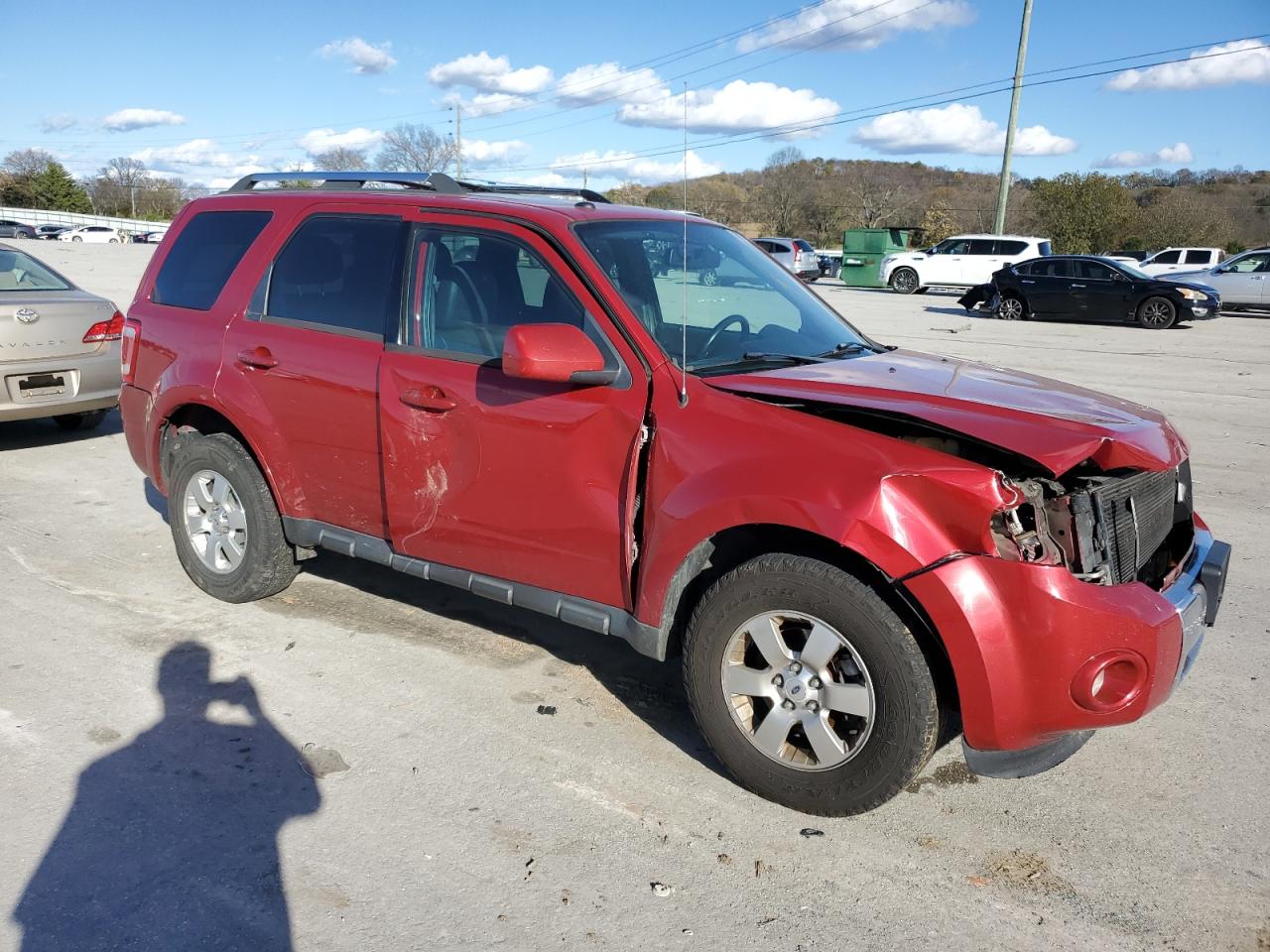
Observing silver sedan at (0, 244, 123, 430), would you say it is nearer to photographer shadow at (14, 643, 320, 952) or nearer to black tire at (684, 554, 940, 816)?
photographer shadow at (14, 643, 320, 952)

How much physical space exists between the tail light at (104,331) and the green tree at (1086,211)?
48347mm

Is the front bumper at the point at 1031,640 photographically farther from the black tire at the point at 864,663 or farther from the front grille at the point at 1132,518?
the front grille at the point at 1132,518

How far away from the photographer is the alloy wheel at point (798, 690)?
10.3 ft

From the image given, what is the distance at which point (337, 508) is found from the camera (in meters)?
4.58

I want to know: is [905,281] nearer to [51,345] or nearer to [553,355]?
[51,345]

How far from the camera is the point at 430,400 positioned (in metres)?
4.02

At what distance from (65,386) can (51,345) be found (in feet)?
1.15

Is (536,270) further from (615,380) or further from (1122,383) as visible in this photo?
(1122,383)

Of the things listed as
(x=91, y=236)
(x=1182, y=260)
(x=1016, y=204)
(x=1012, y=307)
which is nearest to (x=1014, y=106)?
(x=1182, y=260)

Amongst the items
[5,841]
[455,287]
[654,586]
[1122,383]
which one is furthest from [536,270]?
[1122,383]

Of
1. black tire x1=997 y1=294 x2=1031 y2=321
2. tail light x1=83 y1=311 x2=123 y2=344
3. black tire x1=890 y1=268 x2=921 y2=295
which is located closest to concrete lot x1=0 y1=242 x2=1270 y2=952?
tail light x1=83 y1=311 x2=123 y2=344

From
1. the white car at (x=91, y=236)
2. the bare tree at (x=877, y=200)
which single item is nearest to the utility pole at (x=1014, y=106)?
the bare tree at (x=877, y=200)

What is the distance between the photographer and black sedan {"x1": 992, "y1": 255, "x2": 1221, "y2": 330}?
70.6 ft

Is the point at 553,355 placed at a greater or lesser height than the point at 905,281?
lesser
